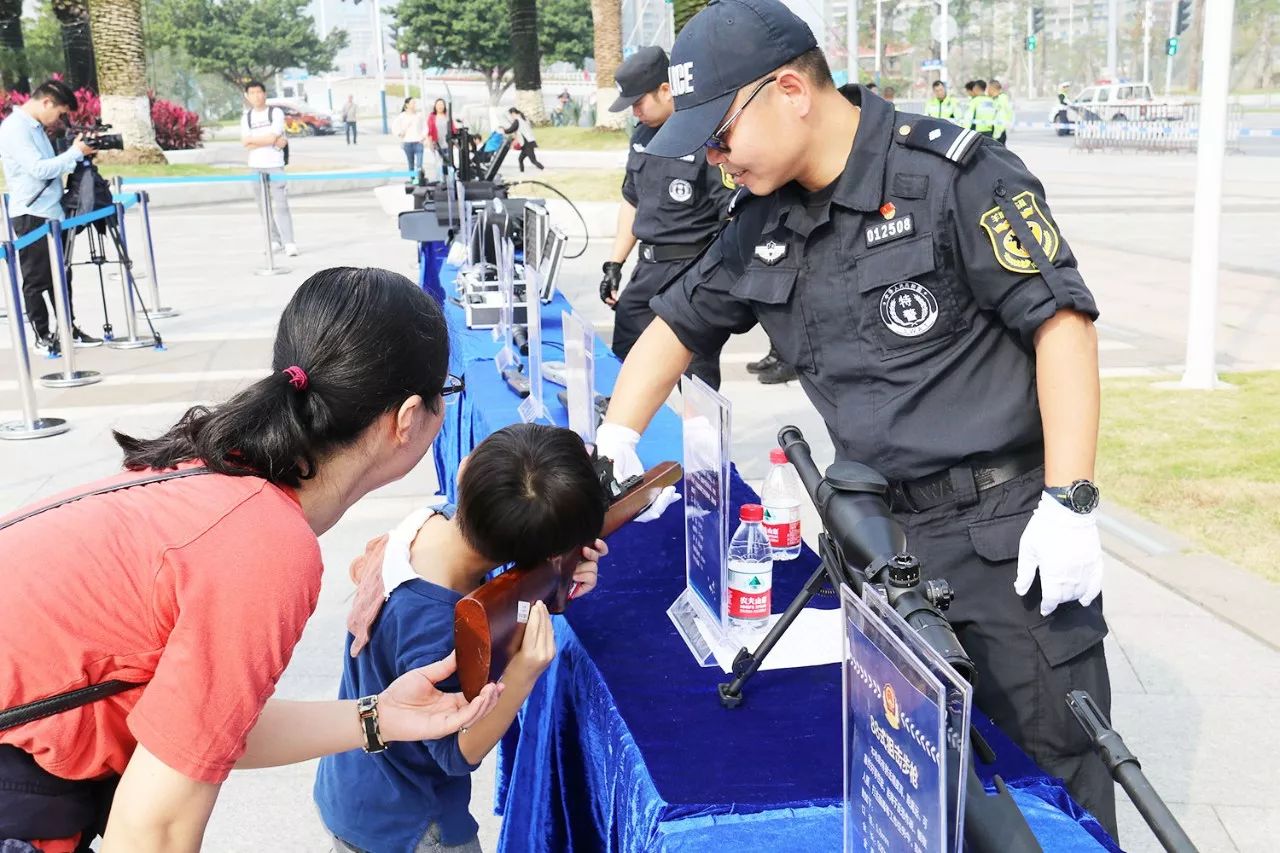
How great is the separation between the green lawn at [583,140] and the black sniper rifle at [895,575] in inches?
927

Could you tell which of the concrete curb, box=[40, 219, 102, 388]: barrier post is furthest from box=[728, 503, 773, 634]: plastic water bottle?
box=[40, 219, 102, 388]: barrier post

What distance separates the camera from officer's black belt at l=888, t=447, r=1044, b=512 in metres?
1.83

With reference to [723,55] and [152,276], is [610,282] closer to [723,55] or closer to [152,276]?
[723,55]

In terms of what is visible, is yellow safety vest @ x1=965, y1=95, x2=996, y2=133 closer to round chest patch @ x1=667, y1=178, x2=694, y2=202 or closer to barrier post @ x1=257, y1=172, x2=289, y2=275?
barrier post @ x1=257, y1=172, x2=289, y2=275

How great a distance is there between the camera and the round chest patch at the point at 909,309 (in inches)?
71.0

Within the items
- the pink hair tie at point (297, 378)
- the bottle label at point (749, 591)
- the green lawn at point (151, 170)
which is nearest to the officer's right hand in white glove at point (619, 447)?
the bottle label at point (749, 591)

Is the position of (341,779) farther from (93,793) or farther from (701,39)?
(701,39)

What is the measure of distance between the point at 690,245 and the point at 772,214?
2.39 m

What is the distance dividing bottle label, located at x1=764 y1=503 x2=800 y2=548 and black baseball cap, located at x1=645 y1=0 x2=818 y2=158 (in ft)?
2.40

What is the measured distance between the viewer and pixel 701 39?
1.83 m

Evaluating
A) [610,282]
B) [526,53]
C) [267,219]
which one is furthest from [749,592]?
[526,53]

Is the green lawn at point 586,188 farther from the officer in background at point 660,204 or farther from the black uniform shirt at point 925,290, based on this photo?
the black uniform shirt at point 925,290

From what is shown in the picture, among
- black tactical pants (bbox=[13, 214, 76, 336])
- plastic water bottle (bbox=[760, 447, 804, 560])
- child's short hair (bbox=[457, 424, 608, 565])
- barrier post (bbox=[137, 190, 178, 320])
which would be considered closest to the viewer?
child's short hair (bbox=[457, 424, 608, 565])

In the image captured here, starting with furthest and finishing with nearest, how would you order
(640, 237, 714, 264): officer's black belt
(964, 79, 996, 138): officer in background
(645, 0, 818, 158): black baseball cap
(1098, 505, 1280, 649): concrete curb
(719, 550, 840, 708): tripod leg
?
1. (964, 79, 996, 138): officer in background
2. (640, 237, 714, 264): officer's black belt
3. (1098, 505, 1280, 649): concrete curb
4. (645, 0, 818, 158): black baseball cap
5. (719, 550, 840, 708): tripod leg
